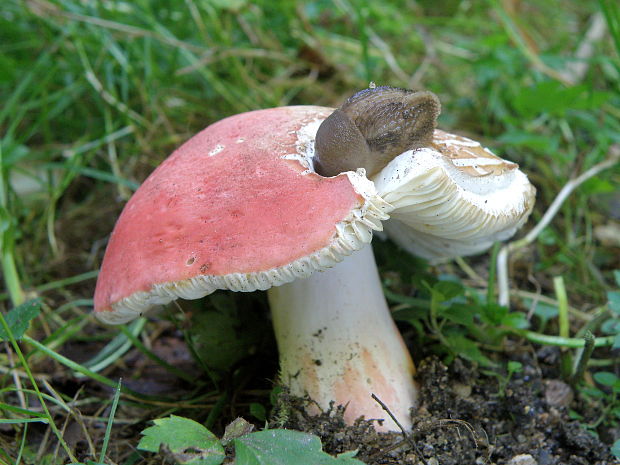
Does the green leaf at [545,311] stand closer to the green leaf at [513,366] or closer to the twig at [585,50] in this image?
the green leaf at [513,366]

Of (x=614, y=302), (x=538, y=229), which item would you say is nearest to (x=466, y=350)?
(x=614, y=302)

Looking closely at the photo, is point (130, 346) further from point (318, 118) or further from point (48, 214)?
point (318, 118)

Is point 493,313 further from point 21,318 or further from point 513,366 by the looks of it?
point 21,318

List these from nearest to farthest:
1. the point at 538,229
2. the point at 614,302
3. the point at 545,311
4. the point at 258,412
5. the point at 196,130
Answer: the point at 258,412 < the point at 614,302 < the point at 545,311 < the point at 538,229 < the point at 196,130

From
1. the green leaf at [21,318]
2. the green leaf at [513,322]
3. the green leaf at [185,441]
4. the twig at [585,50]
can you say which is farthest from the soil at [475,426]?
the twig at [585,50]

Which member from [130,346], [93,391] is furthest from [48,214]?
[93,391]

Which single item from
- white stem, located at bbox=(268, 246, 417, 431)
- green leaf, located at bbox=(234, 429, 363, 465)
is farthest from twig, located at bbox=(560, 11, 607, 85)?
green leaf, located at bbox=(234, 429, 363, 465)

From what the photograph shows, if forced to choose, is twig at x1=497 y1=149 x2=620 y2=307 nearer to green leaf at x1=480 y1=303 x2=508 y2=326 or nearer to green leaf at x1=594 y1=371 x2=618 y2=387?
green leaf at x1=480 y1=303 x2=508 y2=326
